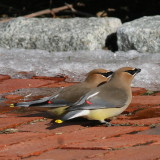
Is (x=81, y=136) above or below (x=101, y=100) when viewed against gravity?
below

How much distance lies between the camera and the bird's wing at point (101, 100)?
379 centimetres

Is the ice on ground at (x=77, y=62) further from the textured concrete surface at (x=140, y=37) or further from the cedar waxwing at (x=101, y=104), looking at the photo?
the cedar waxwing at (x=101, y=104)

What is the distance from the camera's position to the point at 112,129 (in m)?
3.64

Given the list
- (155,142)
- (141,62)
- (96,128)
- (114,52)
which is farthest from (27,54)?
(155,142)

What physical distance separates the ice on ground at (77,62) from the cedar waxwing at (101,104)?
102 centimetres

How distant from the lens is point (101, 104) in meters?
3.86

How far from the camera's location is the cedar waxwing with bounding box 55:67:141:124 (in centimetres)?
378

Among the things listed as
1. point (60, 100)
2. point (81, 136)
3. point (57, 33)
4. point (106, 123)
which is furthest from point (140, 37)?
point (81, 136)

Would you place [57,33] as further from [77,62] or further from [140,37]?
[77,62]

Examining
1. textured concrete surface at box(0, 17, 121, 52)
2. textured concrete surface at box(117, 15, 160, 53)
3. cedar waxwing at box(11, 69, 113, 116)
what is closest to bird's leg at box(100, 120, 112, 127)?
cedar waxwing at box(11, 69, 113, 116)

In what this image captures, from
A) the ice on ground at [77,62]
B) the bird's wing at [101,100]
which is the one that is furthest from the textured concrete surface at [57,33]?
the bird's wing at [101,100]

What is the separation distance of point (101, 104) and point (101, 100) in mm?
33

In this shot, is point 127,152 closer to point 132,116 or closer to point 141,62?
point 132,116

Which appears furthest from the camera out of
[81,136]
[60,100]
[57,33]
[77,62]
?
[57,33]
